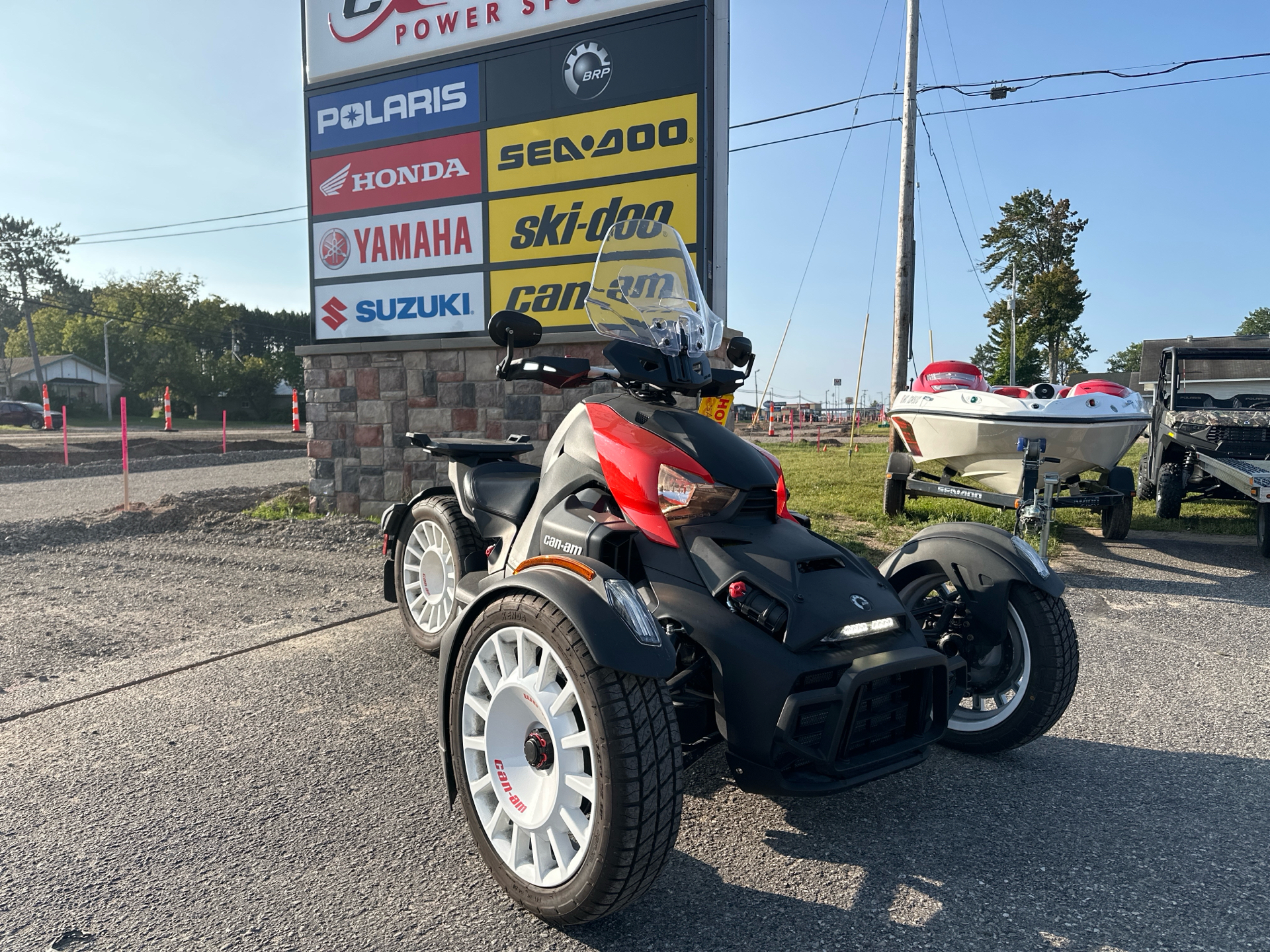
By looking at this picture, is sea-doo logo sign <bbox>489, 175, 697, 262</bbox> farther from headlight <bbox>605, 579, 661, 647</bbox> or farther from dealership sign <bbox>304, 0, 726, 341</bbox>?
headlight <bbox>605, 579, 661, 647</bbox>

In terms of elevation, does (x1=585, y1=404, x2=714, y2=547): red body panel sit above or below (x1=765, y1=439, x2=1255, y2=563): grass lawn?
above

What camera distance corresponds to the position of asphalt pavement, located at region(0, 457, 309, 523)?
30.9 feet

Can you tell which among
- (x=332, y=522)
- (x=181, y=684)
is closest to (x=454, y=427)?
(x=332, y=522)

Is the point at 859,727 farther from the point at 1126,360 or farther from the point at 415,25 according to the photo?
the point at 1126,360

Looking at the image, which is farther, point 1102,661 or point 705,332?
point 1102,661

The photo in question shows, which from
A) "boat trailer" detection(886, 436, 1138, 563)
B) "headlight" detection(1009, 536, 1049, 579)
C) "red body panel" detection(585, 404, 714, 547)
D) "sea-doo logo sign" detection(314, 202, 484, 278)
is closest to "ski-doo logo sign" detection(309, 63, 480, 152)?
"sea-doo logo sign" detection(314, 202, 484, 278)

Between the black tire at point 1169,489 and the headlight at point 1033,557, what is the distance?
6849 mm

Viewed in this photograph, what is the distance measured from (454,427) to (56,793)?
529 cm

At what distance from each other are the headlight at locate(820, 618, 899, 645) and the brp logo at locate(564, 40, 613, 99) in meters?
6.05

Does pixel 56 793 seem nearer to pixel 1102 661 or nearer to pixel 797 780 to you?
pixel 797 780

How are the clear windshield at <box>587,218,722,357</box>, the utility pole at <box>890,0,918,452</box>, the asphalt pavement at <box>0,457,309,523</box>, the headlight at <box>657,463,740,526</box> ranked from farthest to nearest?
the utility pole at <box>890,0,918,452</box> < the asphalt pavement at <box>0,457,309,523</box> < the clear windshield at <box>587,218,722,357</box> < the headlight at <box>657,463,740,526</box>

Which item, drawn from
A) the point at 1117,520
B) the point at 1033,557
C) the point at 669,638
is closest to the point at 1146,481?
the point at 1117,520

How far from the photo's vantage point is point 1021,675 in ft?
9.50

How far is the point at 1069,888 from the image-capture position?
2.17 metres
